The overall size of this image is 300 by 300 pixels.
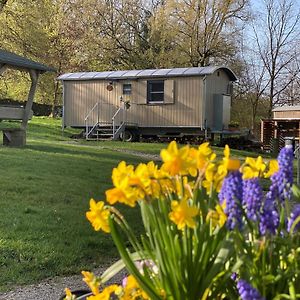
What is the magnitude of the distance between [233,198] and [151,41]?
28.8 metres

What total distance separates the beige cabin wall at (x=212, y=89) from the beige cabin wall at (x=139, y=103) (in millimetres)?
353

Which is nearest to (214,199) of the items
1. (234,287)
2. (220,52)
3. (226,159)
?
(226,159)

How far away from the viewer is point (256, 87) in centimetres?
3406

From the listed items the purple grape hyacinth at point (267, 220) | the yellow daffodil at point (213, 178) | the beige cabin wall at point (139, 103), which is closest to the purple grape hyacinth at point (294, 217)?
the purple grape hyacinth at point (267, 220)

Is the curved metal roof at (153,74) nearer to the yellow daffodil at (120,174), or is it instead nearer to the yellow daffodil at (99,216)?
the yellow daffodil at (99,216)

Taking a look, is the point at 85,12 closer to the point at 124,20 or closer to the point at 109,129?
the point at 124,20

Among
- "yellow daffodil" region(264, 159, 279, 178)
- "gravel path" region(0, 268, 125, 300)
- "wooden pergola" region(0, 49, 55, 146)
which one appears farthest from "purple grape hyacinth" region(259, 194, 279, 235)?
"wooden pergola" region(0, 49, 55, 146)

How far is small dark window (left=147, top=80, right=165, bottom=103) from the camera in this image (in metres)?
21.3

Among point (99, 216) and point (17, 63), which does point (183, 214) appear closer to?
point (99, 216)

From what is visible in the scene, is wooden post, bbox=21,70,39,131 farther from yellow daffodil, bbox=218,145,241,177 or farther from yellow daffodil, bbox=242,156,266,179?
yellow daffodil, bbox=218,145,241,177

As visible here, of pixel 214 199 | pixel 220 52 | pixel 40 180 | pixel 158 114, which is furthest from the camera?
pixel 220 52

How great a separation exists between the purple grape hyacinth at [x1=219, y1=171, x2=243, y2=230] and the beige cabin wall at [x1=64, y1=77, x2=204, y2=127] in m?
19.0

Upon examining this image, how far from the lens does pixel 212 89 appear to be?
21297 mm

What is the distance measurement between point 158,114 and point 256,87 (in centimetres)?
1458
